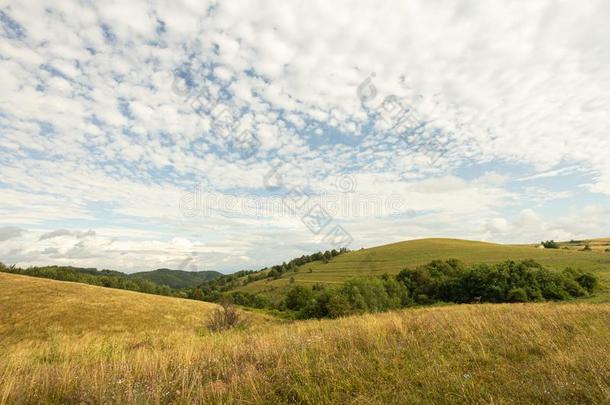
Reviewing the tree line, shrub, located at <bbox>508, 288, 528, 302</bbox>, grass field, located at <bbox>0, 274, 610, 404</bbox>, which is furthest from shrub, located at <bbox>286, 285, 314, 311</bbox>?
grass field, located at <bbox>0, 274, 610, 404</bbox>

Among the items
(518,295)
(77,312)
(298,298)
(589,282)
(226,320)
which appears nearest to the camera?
(226,320)

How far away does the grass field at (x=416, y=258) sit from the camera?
7669 cm

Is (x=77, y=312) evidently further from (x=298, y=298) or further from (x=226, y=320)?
(x=298, y=298)

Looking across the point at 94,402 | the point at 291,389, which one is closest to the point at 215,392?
the point at 291,389

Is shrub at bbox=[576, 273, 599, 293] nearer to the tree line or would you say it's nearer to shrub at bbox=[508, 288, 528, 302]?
the tree line

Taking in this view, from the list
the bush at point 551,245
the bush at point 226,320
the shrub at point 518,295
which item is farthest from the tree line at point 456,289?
the bush at point 551,245

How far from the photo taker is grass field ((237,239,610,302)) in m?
76.7

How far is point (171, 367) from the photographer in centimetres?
680

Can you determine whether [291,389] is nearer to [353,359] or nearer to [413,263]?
[353,359]

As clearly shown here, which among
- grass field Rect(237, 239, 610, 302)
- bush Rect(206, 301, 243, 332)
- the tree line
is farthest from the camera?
grass field Rect(237, 239, 610, 302)

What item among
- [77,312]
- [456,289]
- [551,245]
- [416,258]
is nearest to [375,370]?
[77,312]

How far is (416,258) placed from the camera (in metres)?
106

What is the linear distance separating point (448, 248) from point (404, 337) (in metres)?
116

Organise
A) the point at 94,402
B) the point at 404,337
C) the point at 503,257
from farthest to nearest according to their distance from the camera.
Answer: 1. the point at 503,257
2. the point at 404,337
3. the point at 94,402
